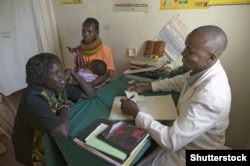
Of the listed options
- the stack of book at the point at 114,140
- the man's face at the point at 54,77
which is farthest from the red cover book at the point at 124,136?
the man's face at the point at 54,77

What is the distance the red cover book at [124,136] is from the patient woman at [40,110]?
0.73 feet

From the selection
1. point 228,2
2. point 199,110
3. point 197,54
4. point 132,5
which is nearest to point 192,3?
point 228,2

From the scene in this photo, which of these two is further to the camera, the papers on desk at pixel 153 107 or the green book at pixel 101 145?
the papers on desk at pixel 153 107

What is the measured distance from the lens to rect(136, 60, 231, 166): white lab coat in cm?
90

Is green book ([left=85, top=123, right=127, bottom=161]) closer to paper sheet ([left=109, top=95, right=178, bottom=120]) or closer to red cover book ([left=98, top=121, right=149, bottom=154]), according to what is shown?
red cover book ([left=98, top=121, right=149, bottom=154])

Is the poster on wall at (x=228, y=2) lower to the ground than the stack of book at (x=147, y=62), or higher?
higher

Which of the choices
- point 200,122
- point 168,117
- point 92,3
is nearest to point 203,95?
point 200,122

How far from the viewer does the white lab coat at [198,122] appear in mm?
900

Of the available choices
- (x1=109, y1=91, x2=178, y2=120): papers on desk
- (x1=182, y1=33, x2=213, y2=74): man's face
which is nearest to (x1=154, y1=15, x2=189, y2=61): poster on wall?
(x1=109, y1=91, x2=178, y2=120): papers on desk

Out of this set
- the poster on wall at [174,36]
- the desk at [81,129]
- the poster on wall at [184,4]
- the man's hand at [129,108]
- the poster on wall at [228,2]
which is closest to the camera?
the desk at [81,129]

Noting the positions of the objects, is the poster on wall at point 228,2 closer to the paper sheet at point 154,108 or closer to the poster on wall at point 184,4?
the poster on wall at point 184,4

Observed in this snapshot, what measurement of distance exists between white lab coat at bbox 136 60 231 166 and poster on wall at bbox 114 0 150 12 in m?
1.06

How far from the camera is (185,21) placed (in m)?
1.71

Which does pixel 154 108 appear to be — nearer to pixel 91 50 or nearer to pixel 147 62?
pixel 147 62
